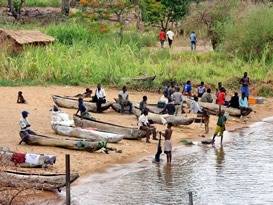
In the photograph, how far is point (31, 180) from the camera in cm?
1661

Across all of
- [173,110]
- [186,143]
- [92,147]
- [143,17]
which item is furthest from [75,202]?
[143,17]

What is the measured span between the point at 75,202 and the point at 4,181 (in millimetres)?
1640

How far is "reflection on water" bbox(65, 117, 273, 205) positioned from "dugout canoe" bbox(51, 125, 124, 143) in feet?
4.75

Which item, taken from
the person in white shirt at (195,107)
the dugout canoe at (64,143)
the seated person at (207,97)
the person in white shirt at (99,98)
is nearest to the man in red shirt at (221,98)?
the seated person at (207,97)

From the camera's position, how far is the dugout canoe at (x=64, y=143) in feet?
66.5

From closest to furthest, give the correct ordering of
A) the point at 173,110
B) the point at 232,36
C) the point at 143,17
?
the point at 173,110 → the point at 232,36 → the point at 143,17

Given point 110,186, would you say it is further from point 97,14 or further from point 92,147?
point 97,14

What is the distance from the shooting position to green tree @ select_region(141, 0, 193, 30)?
42.4 m

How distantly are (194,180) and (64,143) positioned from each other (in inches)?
150

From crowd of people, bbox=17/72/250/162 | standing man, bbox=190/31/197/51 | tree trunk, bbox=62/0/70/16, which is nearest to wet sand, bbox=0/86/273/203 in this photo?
crowd of people, bbox=17/72/250/162

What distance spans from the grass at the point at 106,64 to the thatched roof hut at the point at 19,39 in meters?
0.47

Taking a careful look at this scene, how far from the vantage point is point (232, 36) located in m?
36.4

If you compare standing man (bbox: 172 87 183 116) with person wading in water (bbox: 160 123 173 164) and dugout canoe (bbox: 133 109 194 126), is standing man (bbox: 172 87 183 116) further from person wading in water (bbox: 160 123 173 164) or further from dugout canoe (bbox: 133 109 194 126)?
person wading in water (bbox: 160 123 173 164)

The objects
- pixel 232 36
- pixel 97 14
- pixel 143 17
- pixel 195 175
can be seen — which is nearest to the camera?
pixel 195 175
